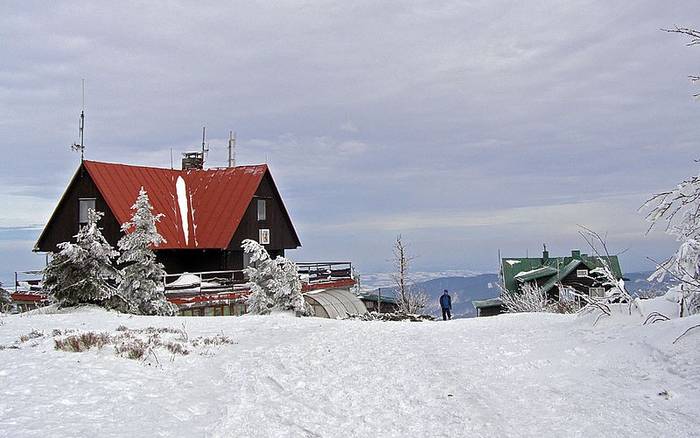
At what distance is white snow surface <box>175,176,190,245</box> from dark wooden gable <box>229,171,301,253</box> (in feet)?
7.94

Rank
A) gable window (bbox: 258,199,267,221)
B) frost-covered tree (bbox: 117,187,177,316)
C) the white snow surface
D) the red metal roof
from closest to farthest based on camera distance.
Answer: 1. frost-covered tree (bbox: 117,187,177,316)
2. the red metal roof
3. the white snow surface
4. gable window (bbox: 258,199,267,221)

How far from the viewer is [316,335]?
1317 centimetres

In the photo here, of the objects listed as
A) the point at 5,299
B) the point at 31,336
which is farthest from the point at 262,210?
the point at 31,336

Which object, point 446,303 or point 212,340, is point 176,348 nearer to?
point 212,340

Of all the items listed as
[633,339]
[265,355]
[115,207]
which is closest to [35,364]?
[265,355]

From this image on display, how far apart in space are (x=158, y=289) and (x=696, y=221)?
Answer: 18.3 m

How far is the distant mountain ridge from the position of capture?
2060 centimetres

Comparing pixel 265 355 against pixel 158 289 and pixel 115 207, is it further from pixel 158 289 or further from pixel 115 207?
pixel 115 207

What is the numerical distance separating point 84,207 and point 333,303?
13.8 metres

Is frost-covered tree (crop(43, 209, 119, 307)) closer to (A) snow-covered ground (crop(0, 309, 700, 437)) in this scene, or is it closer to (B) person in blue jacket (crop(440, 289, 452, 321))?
(A) snow-covered ground (crop(0, 309, 700, 437))

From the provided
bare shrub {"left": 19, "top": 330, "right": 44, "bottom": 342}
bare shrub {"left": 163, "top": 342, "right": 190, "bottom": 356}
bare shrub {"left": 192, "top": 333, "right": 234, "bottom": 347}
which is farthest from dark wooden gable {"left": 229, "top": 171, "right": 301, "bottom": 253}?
bare shrub {"left": 163, "top": 342, "right": 190, "bottom": 356}

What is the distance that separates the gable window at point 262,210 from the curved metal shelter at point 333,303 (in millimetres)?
5671

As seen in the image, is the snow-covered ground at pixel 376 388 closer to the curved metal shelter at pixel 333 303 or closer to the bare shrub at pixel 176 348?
the bare shrub at pixel 176 348

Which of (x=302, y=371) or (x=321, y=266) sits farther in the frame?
(x=321, y=266)
